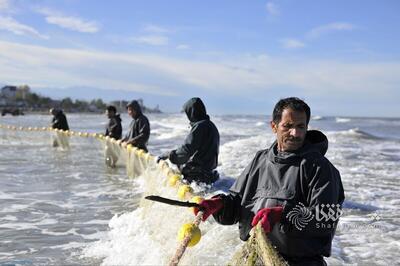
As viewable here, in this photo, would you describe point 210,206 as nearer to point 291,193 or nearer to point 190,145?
point 291,193

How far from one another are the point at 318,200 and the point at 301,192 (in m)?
0.14

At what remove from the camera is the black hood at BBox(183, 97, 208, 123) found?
7.29 m

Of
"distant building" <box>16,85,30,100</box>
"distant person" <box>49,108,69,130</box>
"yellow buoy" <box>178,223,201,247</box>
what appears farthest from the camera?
"distant building" <box>16,85,30,100</box>

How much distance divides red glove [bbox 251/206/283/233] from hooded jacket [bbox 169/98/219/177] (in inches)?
182

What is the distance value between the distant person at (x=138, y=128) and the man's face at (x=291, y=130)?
862cm

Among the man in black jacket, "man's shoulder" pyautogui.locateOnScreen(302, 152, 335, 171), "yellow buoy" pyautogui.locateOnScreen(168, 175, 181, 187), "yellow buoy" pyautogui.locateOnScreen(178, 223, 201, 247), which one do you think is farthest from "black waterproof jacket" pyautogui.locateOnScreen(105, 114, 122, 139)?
"man's shoulder" pyautogui.locateOnScreen(302, 152, 335, 171)

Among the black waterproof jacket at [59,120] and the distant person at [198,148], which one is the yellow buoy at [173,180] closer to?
the distant person at [198,148]

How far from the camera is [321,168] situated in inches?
104

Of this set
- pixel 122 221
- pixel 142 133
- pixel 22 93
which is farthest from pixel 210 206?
pixel 22 93

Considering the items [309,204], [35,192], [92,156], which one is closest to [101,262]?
[309,204]

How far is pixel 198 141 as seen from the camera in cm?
725

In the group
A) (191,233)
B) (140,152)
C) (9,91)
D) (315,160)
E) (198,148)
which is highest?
(9,91)

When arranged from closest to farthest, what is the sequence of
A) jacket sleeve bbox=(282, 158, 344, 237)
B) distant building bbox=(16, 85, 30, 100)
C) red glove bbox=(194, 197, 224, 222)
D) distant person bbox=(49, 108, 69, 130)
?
jacket sleeve bbox=(282, 158, 344, 237) → red glove bbox=(194, 197, 224, 222) → distant person bbox=(49, 108, 69, 130) → distant building bbox=(16, 85, 30, 100)

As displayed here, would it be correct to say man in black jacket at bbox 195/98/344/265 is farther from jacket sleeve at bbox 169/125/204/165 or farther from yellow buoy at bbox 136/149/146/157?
yellow buoy at bbox 136/149/146/157
